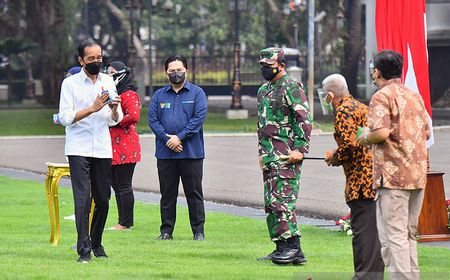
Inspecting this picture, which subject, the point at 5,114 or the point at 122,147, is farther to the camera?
the point at 5,114

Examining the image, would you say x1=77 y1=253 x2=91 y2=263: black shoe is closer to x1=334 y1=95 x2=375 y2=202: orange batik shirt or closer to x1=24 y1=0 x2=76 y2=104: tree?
x1=334 y1=95 x2=375 y2=202: orange batik shirt

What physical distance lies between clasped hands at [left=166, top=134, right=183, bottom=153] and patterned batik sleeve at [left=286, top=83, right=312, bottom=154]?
2268 mm

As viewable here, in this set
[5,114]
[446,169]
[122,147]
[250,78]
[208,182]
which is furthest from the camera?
[250,78]

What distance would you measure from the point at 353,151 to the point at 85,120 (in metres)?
2.53

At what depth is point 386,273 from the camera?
998cm

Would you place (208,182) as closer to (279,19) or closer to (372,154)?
(372,154)

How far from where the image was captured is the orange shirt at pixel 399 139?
28.6 feet

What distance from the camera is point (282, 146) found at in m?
10.8

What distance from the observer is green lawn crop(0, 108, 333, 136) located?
125ft

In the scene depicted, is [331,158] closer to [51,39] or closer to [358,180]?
[358,180]

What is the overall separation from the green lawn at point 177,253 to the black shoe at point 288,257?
0.11 meters

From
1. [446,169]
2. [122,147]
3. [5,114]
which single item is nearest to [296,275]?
[122,147]

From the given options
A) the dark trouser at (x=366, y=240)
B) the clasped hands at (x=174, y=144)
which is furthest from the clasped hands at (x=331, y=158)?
the clasped hands at (x=174, y=144)

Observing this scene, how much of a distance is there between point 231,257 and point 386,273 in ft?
5.59
